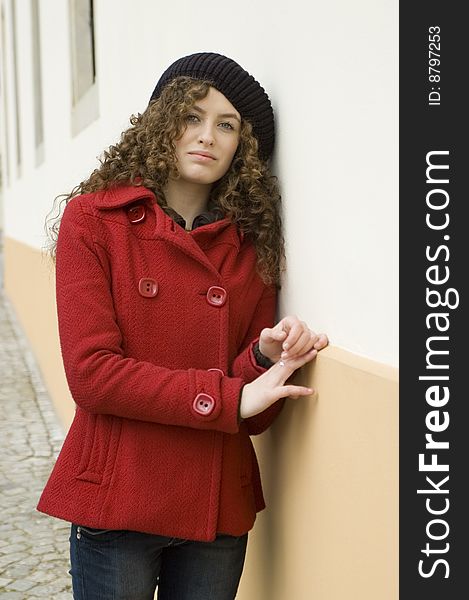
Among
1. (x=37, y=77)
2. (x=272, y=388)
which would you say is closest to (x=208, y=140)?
(x=272, y=388)

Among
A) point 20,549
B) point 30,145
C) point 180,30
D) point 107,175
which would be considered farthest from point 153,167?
point 30,145

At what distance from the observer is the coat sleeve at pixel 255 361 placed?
7.45 ft

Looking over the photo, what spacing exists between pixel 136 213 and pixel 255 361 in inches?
18.6

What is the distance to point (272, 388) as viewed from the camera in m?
2.15

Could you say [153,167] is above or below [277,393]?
above

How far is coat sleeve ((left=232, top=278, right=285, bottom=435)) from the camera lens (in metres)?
2.27

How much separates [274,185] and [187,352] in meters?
0.56

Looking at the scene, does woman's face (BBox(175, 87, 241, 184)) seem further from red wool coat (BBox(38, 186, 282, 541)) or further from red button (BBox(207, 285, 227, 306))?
red button (BBox(207, 285, 227, 306))

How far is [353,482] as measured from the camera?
195 cm

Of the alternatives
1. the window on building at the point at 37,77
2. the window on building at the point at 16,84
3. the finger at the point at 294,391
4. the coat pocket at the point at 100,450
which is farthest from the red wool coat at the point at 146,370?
the window on building at the point at 16,84

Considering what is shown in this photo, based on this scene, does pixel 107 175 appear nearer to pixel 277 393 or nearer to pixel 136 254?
pixel 136 254

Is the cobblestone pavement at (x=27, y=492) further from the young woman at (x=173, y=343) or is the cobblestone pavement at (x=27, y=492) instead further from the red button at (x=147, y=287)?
the red button at (x=147, y=287)

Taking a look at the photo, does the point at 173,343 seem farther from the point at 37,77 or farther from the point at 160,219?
the point at 37,77

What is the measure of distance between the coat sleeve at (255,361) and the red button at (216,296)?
14cm
